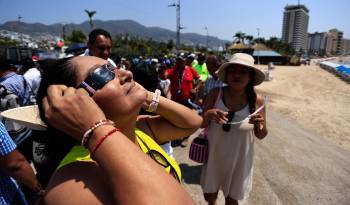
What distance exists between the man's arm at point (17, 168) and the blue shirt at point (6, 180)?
3 centimetres

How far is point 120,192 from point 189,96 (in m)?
5.42

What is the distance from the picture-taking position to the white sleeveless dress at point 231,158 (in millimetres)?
2881

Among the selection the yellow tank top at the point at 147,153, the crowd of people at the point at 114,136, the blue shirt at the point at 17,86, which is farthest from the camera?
the blue shirt at the point at 17,86

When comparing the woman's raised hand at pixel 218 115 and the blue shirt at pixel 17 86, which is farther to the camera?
the blue shirt at pixel 17 86

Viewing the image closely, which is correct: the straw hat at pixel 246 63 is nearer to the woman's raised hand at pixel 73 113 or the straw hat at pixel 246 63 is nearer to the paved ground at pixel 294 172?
the paved ground at pixel 294 172

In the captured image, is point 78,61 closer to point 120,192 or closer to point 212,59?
point 120,192

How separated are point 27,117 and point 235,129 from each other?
200 cm

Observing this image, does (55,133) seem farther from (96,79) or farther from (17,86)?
(17,86)

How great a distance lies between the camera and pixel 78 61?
1.39 metres

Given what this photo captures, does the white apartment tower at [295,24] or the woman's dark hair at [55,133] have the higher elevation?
the white apartment tower at [295,24]

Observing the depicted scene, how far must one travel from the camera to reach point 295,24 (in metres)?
176

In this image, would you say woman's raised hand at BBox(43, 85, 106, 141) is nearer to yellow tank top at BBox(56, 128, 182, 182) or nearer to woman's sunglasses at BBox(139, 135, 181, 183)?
yellow tank top at BBox(56, 128, 182, 182)

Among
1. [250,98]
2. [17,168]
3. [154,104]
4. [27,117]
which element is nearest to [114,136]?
[27,117]

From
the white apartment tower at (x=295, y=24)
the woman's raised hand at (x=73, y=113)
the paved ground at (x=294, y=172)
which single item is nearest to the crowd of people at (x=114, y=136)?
the woman's raised hand at (x=73, y=113)
